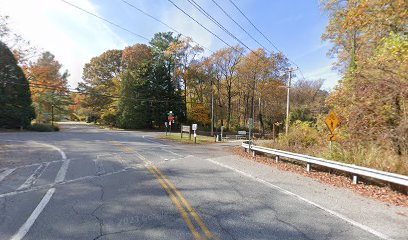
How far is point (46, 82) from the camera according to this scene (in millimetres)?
39938

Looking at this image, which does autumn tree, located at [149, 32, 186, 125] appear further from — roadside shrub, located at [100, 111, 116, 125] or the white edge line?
the white edge line

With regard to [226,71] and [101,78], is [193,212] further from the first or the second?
[101,78]

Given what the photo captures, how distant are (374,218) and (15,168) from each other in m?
11.4

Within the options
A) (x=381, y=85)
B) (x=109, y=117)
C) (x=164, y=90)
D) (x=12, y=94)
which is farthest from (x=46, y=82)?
(x=381, y=85)

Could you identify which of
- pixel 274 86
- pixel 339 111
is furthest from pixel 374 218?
pixel 274 86

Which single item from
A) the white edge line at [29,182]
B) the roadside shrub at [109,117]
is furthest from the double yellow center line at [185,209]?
the roadside shrub at [109,117]

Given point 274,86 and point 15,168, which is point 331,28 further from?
point 274,86

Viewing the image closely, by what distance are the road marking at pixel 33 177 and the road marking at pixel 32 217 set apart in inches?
41.1

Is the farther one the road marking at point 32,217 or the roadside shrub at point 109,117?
the roadside shrub at point 109,117

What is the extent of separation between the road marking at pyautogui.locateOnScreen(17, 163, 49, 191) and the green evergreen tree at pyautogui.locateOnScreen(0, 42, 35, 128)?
1193 inches

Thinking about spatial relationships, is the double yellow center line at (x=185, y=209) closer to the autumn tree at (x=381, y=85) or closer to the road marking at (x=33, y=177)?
the road marking at (x=33, y=177)

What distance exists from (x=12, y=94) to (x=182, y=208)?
130ft

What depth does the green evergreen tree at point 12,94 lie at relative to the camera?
31.5m

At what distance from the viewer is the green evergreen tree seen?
31.5 m
